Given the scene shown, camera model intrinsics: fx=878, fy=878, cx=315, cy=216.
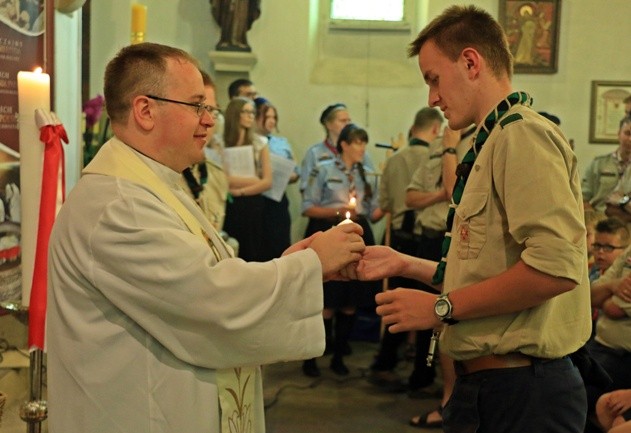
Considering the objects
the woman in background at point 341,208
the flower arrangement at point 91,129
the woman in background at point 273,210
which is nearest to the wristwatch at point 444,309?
the flower arrangement at point 91,129

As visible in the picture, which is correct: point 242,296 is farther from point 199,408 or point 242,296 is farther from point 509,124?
point 509,124

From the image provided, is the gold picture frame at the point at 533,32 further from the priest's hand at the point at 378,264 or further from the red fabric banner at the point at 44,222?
the red fabric banner at the point at 44,222

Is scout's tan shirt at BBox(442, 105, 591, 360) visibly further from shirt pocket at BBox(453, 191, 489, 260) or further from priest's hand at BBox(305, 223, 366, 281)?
priest's hand at BBox(305, 223, 366, 281)

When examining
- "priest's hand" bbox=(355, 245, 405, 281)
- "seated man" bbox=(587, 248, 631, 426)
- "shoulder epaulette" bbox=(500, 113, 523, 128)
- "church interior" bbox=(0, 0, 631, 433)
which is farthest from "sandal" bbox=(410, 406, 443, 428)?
"church interior" bbox=(0, 0, 631, 433)

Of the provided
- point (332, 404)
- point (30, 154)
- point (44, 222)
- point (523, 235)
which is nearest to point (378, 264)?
point (523, 235)

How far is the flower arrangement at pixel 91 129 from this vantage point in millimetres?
5070

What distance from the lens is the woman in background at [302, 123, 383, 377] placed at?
19.7 feet

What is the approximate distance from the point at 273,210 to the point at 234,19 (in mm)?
2708

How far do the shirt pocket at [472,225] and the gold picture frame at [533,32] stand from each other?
715cm

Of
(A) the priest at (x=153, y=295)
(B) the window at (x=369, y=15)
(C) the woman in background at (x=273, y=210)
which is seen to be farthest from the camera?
(B) the window at (x=369, y=15)

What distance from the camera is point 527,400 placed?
2033mm

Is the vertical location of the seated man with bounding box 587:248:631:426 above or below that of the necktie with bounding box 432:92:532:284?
below

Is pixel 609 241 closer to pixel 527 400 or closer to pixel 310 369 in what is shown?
pixel 310 369

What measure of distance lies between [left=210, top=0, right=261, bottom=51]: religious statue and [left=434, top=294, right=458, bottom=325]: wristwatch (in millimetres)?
6870
